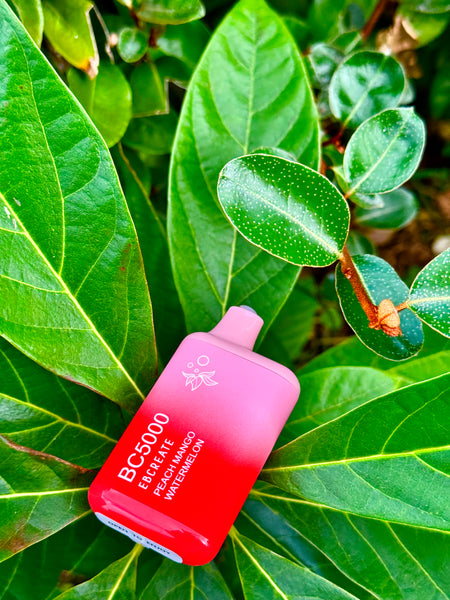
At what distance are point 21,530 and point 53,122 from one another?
0.41 metres

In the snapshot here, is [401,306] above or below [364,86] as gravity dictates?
below

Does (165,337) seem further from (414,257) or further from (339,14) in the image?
(414,257)

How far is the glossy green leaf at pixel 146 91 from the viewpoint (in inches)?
29.6

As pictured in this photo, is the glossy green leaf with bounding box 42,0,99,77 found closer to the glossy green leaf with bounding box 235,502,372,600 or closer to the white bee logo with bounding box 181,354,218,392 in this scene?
the white bee logo with bounding box 181,354,218,392

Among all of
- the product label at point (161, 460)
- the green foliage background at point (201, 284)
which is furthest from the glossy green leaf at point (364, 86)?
the product label at point (161, 460)

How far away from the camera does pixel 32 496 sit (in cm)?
58

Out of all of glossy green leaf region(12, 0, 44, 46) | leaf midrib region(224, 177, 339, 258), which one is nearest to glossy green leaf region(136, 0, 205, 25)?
glossy green leaf region(12, 0, 44, 46)

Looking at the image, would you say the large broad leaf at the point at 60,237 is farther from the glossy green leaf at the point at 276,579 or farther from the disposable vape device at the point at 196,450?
the glossy green leaf at the point at 276,579

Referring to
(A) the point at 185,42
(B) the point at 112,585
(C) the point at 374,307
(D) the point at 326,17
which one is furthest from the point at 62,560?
(D) the point at 326,17

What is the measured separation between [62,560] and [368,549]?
0.36m

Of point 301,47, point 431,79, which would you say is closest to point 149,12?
point 301,47

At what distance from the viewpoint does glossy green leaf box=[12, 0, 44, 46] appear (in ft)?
2.01

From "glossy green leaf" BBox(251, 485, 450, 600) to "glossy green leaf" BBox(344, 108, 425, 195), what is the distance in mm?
391

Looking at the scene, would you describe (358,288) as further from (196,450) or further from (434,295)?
(196,450)
